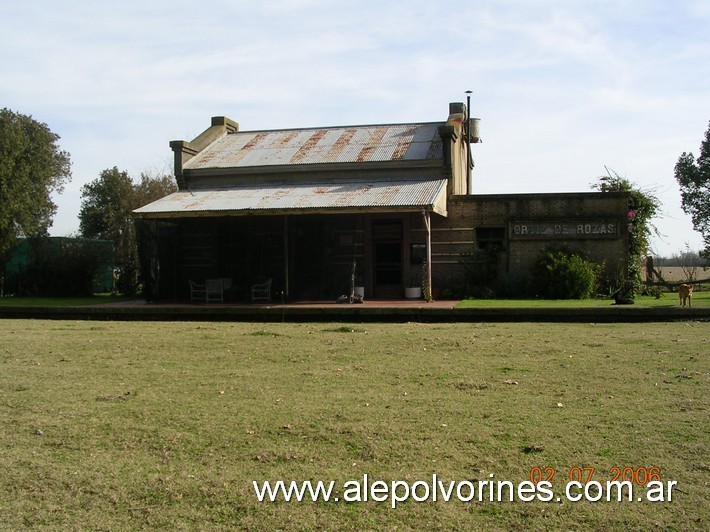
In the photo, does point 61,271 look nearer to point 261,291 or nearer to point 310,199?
point 261,291

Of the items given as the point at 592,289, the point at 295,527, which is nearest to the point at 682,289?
the point at 592,289

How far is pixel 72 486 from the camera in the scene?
4.87 metres

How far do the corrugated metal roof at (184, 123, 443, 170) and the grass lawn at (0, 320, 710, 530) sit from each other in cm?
1557

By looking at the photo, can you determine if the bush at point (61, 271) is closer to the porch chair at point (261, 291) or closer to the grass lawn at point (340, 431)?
the porch chair at point (261, 291)

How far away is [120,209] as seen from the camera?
42.5 m

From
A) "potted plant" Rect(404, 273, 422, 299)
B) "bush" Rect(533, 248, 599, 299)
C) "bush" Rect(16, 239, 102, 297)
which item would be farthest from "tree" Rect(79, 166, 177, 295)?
"bush" Rect(533, 248, 599, 299)

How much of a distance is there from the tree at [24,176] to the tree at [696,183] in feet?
157

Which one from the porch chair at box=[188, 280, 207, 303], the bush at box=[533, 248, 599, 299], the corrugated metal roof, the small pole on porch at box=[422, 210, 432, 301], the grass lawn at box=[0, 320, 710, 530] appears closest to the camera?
the grass lawn at box=[0, 320, 710, 530]

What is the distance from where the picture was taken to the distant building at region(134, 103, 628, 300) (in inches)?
913

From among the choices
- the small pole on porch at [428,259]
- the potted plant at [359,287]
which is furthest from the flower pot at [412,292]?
the potted plant at [359,287]

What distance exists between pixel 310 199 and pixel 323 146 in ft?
17.0

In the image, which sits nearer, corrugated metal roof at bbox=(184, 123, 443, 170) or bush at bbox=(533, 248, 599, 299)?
bush at bbox=(533, 248, 599, 299)

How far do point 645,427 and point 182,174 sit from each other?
2246cm

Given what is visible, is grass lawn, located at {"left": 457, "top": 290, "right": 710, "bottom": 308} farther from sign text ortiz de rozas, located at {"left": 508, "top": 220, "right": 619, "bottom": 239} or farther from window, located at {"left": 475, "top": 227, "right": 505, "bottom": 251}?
window, located at {"left": 475, "top": 227, "right": 505, "bottom": 251}
